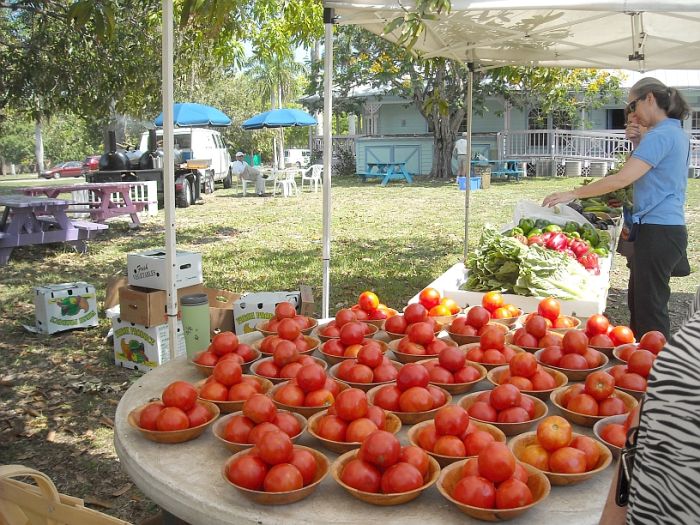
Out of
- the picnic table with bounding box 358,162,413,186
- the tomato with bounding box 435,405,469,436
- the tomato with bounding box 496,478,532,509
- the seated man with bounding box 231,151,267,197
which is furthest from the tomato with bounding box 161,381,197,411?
the picnic table with bounding box 358,162,413,186

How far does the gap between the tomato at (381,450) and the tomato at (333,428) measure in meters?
0.24

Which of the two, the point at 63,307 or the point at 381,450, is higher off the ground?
the point at 381,450

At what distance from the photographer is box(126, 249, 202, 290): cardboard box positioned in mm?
5430

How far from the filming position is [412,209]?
52.4 ft

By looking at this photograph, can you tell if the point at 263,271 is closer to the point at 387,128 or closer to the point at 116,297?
the point at 116,297

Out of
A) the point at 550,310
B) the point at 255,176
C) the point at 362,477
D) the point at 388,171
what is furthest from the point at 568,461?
the point at 388,171

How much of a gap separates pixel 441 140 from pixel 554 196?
2073 cm

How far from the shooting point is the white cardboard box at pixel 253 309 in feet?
17.7

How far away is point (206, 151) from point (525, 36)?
18.3 m

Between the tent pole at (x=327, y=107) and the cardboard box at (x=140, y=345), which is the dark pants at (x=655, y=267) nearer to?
the tent pole at (x=327, y=107)

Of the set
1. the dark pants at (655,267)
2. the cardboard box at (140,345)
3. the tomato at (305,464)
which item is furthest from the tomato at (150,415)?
the dark pants at (655,267)

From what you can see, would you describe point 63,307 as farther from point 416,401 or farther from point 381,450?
point 381,450

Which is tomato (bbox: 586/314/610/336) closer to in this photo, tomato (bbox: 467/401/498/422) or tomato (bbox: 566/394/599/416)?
tomato (bbox: 566/394/599/416)

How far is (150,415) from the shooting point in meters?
2.18
